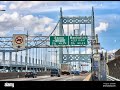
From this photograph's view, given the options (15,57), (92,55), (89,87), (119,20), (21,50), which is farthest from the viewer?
(15,57)

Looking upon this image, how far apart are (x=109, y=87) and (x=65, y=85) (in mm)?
668

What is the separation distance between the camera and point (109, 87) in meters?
5.52

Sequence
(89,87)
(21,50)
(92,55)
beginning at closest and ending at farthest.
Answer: (89,87) → (92,55) → (21,50)

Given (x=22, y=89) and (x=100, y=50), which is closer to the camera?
(x=22, y=89)

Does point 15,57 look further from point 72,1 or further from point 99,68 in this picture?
point 72,1

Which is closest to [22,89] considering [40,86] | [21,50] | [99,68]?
[40,86]

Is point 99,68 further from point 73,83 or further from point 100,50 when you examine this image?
point 73,83

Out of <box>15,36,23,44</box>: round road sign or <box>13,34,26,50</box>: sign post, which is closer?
<box>13,34,26,50</box>: sign post

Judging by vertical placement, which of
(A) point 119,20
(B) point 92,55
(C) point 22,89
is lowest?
(C) point 22,89

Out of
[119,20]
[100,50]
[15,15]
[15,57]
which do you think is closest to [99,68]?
[100,50]

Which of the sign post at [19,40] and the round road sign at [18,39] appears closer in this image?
the sign post at [19,40]

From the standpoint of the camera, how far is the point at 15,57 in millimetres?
8812

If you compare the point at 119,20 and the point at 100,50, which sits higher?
the point at 119,20

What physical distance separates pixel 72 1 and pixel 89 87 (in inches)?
53.1
